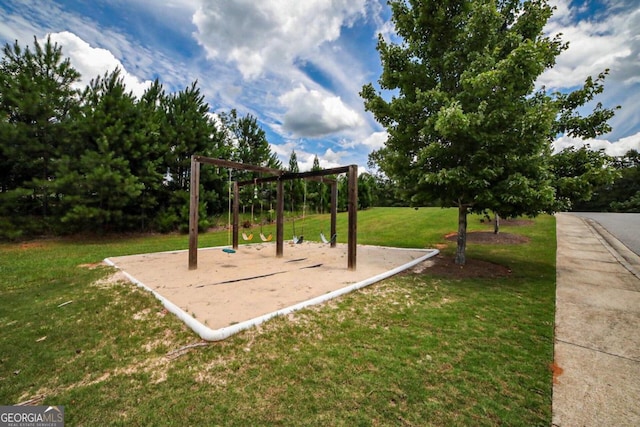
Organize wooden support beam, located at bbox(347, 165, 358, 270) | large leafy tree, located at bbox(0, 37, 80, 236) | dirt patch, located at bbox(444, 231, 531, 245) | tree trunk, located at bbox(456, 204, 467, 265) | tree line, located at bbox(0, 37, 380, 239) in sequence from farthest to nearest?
tree line, located at bbox(0, 37, 380, 239), large leafy tree, located at bbox(0, 37, 80, 236), dirt patch, located at bbox(444, 231, 531, 245), tree trunk, located at bbox(456, 204, 467, 265), wooden support beam, located at bbox(347, 165, 358, 270)

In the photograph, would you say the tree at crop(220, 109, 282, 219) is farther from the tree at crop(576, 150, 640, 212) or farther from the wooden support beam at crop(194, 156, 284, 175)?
the tree at crop(576, 150, 640, 212)

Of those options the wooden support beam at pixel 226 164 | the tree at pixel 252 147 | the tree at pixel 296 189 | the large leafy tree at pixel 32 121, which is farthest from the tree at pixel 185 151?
the wooden support beam at pixel 226 164

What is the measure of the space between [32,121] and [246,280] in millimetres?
12379

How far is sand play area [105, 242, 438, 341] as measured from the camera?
10.7 feet

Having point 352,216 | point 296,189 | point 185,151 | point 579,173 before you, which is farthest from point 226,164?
point 296,189

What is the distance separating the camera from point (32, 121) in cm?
1031

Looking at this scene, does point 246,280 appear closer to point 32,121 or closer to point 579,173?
point 579,173

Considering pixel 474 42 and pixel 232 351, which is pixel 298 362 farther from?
pixel 474 42

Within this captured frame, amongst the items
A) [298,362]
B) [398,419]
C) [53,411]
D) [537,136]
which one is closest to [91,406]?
[53,411]

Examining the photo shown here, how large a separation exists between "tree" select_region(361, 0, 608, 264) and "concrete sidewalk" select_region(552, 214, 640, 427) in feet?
5.42

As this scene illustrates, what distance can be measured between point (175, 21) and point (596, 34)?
11418 millimetres

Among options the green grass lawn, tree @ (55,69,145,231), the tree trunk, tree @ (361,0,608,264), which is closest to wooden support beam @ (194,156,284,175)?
the green grass lawn

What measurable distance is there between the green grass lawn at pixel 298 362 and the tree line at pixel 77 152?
5984 millimetres

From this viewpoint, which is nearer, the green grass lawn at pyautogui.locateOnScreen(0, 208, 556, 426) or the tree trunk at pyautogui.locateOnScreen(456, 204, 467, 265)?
the green grass lawn at pyautogui.locateOnScreen(0, 208, 556, 426)
